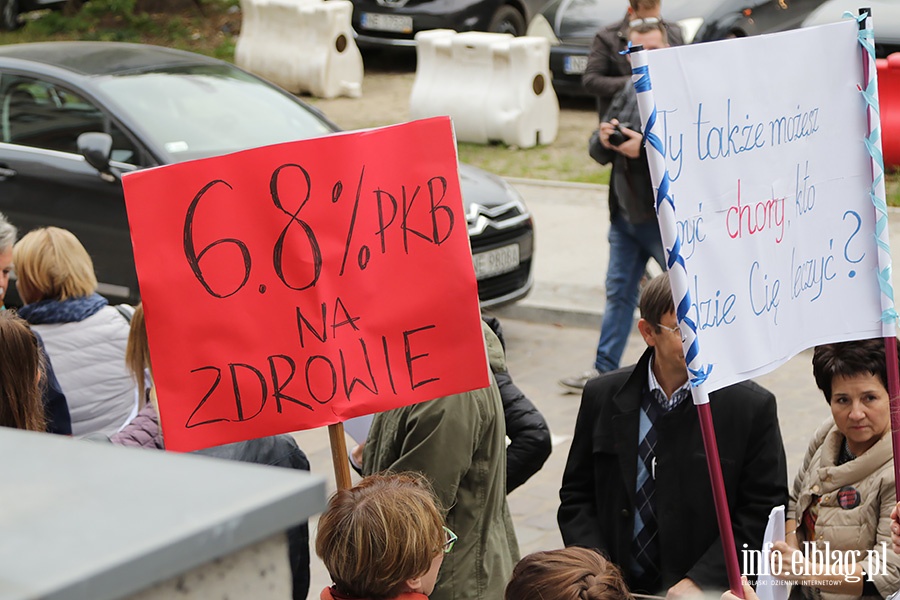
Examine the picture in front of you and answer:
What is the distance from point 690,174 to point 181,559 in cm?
197

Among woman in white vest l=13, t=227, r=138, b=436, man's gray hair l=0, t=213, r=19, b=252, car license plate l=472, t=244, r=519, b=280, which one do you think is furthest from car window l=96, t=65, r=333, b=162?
woman in white vest l=13, t=227, r=138, b=436

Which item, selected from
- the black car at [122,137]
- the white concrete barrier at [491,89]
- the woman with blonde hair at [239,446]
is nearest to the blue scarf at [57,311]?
the woman with blonde hair at [239,446]

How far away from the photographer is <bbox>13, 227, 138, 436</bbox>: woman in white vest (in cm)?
447

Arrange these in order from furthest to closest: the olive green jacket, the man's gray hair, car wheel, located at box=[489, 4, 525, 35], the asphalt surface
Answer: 1. car wheel, located at box=[489, 4, 525, 35]
2. the asphalt surface
3. the man's gray hair
4. the olive green jacket

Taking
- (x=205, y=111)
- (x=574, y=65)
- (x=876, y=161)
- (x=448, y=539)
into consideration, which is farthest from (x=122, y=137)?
(x=574, y=65)

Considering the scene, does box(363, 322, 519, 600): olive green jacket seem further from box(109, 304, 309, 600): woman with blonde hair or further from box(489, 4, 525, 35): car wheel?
box(489, 4, 525, 35): car wheel

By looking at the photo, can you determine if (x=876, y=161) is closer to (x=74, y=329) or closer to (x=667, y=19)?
(x=74, y=329)

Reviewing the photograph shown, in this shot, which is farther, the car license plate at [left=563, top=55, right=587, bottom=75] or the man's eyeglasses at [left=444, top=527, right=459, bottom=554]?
the car license plate at [left=563, top=55, right=587, bottom=75]

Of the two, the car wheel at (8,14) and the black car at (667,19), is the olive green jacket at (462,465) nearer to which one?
the black car at (667,19)

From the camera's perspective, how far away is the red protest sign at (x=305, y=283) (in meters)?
3.09

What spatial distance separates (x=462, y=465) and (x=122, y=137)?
514 cm

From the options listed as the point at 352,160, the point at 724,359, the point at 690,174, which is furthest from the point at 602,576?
the point at 352,160

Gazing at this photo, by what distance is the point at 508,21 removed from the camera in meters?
15.5

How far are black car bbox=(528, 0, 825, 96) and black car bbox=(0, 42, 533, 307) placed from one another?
15.2 ft
